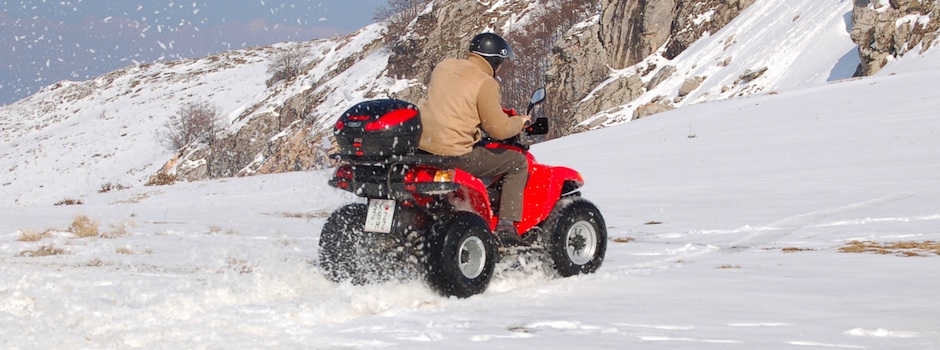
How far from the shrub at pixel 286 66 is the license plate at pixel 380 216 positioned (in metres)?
66.1

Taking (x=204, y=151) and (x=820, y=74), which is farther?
(x=204, y=151)

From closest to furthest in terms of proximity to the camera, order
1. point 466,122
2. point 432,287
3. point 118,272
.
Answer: point 432,287 → point 466,122 → point 118,272

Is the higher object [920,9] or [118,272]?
[920,9]

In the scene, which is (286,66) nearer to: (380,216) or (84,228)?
(84,228)

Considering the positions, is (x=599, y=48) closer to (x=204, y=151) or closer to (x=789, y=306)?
(x=204, y=151)

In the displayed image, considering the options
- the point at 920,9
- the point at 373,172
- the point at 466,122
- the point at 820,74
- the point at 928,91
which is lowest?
the point at 373,172

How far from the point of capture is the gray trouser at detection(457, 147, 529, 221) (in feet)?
20.9

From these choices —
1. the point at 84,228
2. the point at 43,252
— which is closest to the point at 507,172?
the point at 43,252

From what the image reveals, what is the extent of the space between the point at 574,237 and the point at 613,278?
559mm

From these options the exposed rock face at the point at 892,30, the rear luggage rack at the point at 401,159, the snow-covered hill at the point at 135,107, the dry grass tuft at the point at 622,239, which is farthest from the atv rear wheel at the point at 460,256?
the snow-covered hill at the point at 135,107

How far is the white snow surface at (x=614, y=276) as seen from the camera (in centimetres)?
427

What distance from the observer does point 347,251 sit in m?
6.34

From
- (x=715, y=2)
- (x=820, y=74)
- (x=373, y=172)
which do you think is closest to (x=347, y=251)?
(x=373, y=172)

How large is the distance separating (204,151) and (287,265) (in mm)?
53181
